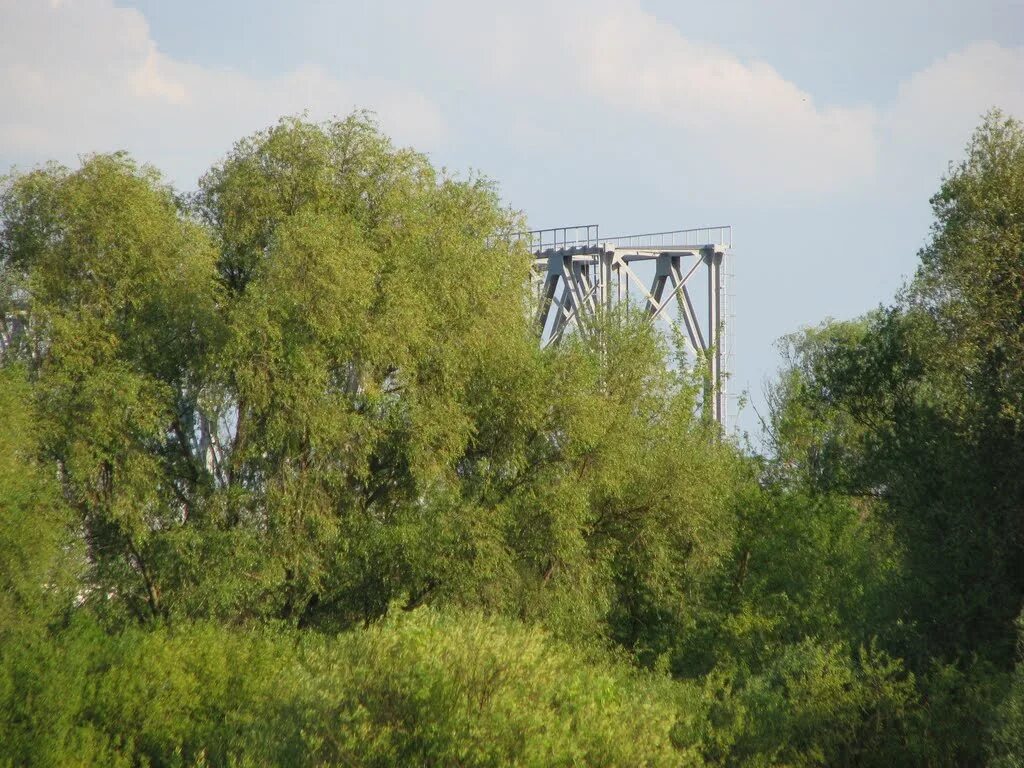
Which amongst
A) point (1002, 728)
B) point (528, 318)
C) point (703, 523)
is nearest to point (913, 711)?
point (1002, 728)

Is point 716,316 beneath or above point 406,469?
above

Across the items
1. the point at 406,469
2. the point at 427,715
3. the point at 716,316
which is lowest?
the point at 427,715

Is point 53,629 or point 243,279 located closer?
point 53,629

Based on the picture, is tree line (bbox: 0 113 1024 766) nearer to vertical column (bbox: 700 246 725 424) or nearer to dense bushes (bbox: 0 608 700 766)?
dense bushes (bbox: 0 608 700 766)

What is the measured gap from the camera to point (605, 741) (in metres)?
20.0

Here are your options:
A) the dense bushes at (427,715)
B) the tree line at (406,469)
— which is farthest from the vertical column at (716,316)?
the dense bushes at (427,715)

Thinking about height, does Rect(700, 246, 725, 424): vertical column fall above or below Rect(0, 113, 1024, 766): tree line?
above

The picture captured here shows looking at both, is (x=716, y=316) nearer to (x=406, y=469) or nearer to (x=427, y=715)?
(x=406, y=469)

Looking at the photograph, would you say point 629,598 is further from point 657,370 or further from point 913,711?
point 913,711

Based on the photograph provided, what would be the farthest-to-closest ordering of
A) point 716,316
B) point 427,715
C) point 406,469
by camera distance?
point 716,316 < point 406,469 < point 427,715

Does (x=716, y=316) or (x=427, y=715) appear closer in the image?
(x=427, y=715)

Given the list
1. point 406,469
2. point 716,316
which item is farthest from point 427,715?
point 716,316

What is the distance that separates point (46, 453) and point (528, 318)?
13.7 m

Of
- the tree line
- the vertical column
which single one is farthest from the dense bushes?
the vertical column
